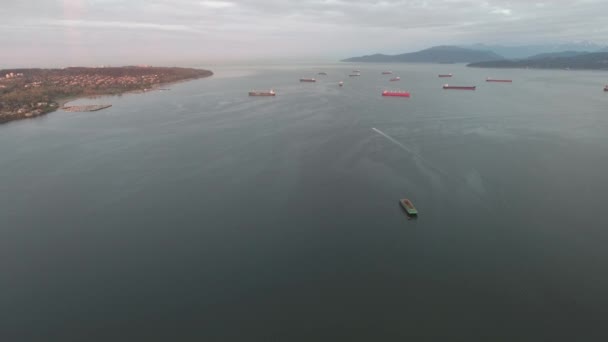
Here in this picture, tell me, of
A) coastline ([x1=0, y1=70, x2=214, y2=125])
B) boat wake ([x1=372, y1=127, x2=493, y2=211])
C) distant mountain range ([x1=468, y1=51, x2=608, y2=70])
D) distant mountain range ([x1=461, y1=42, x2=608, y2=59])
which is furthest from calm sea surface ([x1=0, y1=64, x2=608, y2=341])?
distant mountain range ([x1=461, y1=42, x2=608, y2=59])

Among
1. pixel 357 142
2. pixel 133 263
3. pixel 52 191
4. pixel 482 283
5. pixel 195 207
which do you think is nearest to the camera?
pixel 482 283

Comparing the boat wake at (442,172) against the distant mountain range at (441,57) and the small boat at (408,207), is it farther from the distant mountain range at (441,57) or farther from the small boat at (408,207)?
the distant mountain range at (441,57)

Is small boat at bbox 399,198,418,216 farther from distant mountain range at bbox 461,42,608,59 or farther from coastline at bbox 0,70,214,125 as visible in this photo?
distant mountain range at bbox 461,42,608,59

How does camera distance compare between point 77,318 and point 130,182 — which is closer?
point 77,318

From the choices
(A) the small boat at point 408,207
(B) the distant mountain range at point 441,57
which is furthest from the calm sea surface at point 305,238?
(B) the distant mountain range at point 441,57

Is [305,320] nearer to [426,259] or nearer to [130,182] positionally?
[426,259]

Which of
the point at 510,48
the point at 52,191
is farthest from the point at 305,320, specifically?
the point at 510,48

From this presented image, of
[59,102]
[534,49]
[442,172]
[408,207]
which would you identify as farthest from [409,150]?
[534,49]
